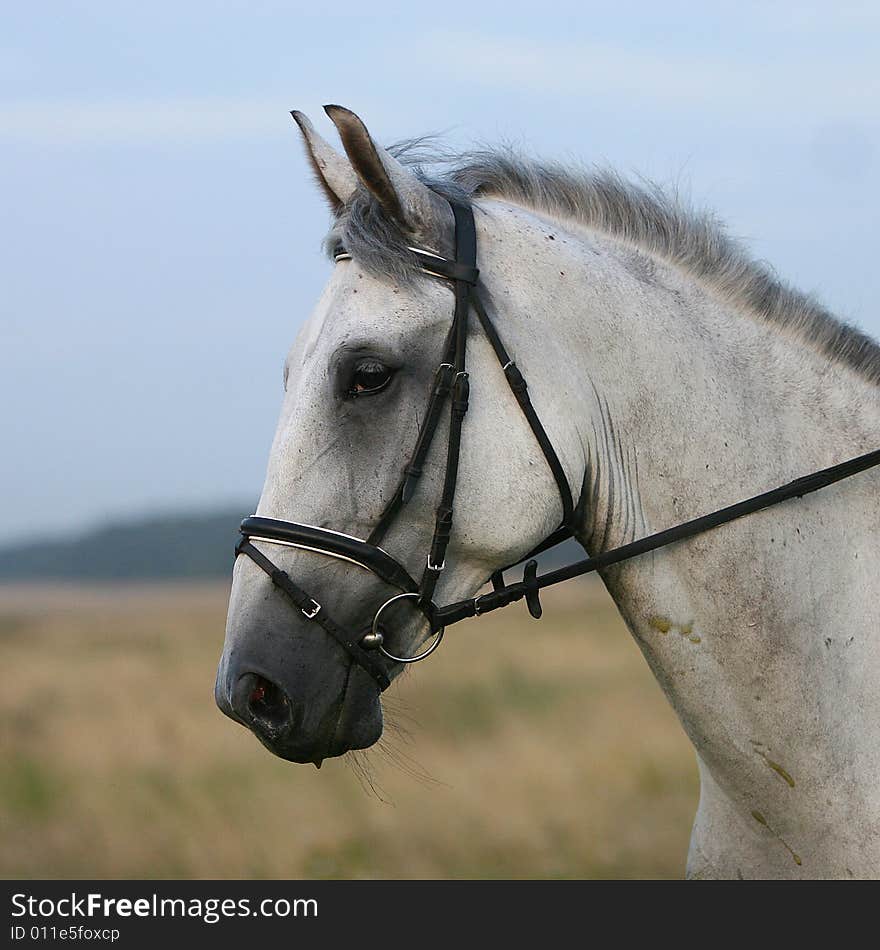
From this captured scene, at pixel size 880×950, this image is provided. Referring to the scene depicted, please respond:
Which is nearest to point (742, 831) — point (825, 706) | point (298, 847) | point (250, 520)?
point (825, 706)

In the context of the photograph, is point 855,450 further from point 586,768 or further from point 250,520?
point 586,768

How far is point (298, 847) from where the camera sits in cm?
924

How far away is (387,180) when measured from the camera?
3010mm

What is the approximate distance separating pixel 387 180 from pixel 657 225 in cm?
99

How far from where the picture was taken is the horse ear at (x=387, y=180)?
2908mm

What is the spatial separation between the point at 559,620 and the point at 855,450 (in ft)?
53.5

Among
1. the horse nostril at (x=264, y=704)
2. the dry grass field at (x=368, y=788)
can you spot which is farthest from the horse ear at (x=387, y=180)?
the dry grass field at (x=368, y=788)

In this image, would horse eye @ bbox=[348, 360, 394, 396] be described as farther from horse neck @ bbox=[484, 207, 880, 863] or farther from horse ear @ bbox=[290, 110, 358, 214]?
horse ear @ bbox=[290, 110, 358, 214]

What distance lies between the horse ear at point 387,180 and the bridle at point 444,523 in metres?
0.09

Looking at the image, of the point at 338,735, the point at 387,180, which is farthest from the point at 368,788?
the point at 387,180

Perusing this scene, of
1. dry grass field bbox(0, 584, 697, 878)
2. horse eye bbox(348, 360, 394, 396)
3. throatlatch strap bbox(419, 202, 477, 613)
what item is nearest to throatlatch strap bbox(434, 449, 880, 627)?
throatlatch strap bbox(419, 202, 477, 613)

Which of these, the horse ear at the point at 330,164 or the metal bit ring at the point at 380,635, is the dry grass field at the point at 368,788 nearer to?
the metal bit ring at the point at 380,635

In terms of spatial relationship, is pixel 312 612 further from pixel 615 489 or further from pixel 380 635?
pixel 615 489
